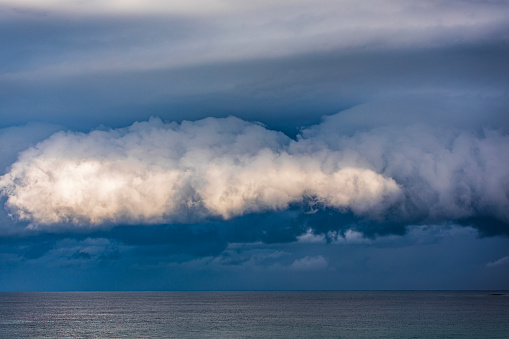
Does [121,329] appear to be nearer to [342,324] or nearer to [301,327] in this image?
[301,327]

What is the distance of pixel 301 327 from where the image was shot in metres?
155

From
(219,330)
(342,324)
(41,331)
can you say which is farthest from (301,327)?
(41,331)

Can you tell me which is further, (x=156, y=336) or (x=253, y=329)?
(x=253, y=329)

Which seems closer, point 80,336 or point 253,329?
point 80,336

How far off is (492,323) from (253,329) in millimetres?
66301

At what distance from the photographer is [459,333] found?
446 feet

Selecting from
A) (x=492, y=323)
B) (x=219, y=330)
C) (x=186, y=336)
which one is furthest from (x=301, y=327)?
(x=492, y=323)

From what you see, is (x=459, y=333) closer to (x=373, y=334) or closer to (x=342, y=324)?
(x=373, y=334)

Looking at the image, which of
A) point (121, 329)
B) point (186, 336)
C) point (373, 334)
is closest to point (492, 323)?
point (373, 334)

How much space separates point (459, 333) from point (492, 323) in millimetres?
34150

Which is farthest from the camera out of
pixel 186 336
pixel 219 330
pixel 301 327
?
pixel 301 327

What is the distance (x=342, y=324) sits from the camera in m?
162

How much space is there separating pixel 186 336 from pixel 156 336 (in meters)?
6.51

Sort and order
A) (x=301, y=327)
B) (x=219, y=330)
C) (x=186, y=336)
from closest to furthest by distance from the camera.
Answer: (x=186, y=336), (x=219, y=330), (x=301, y=327)
